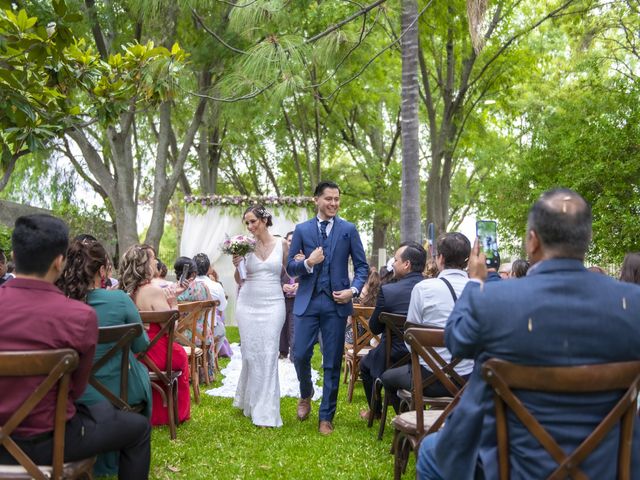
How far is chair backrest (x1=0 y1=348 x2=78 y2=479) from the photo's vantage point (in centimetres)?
300

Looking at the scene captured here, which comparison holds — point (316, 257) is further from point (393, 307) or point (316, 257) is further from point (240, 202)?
point (240, 202)

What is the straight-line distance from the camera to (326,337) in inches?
256

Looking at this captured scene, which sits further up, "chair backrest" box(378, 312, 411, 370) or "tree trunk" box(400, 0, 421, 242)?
"tree trunk" box(400, 0, 421, 242)

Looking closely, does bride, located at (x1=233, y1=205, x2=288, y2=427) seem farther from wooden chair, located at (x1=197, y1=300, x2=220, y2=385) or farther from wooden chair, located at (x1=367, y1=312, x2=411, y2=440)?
wooden chair, located at (x1=197, y1=300, x2=220, y2=385)

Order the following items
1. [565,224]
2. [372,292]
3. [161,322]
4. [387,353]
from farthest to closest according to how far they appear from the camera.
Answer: [372,292]
[387,353]
[161,322]
[565,224]

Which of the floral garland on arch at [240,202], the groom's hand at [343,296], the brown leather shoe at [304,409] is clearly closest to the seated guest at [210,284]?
the brown leather shoe at [304,409]

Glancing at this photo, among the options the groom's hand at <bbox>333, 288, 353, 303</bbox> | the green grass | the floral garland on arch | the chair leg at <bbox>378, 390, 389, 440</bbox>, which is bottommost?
the green grass

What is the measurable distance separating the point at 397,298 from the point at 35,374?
3637 millimetres

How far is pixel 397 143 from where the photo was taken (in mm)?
27812

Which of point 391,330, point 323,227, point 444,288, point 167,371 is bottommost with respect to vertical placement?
point 167,371

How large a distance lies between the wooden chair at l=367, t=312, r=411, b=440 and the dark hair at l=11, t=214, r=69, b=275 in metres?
3.11

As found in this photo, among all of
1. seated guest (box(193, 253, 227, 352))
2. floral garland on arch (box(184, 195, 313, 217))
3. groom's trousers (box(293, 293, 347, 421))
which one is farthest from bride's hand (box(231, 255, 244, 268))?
floral garland on arch (box(184, 195, 313, 217))

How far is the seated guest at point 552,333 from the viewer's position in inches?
105

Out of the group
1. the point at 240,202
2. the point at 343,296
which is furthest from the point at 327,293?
the point at 240,202
